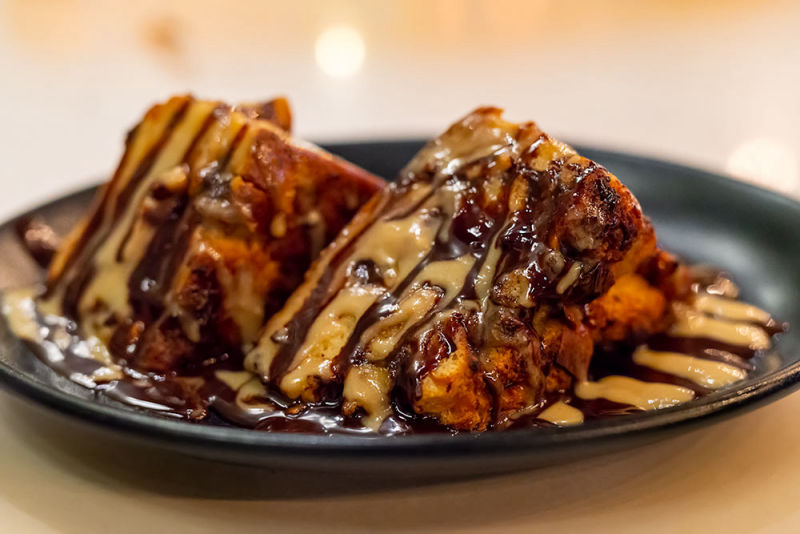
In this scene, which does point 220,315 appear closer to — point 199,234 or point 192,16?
point 199,234

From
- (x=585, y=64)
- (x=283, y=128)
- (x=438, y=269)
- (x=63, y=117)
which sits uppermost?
(x=585, y=64)

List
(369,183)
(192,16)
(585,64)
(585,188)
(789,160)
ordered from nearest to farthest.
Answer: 1. (585,188)
2. (369,183)
3. (789,160)
4. (585,64)
5. (192,16)

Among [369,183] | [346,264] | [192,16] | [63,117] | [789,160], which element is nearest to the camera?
[346,264]

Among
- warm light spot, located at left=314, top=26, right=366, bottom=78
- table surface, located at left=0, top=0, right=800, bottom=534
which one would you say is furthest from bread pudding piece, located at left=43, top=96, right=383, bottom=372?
warm light spot, located at left=314, top=26, right=366, bottom=78

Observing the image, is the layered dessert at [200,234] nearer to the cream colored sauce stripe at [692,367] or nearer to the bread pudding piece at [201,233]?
the bread pudding piece at [201,233]

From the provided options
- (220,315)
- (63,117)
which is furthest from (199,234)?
(63,117)

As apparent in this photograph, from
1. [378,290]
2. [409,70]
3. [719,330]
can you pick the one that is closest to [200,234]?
[378,290]

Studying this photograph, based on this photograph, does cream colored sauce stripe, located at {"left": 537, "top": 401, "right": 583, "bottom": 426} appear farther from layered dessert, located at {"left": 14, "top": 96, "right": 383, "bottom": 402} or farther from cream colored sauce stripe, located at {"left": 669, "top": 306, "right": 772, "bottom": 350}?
layered dessert, located at {"left": 14, "top": 96, "right": 383, "bottom": 402}
